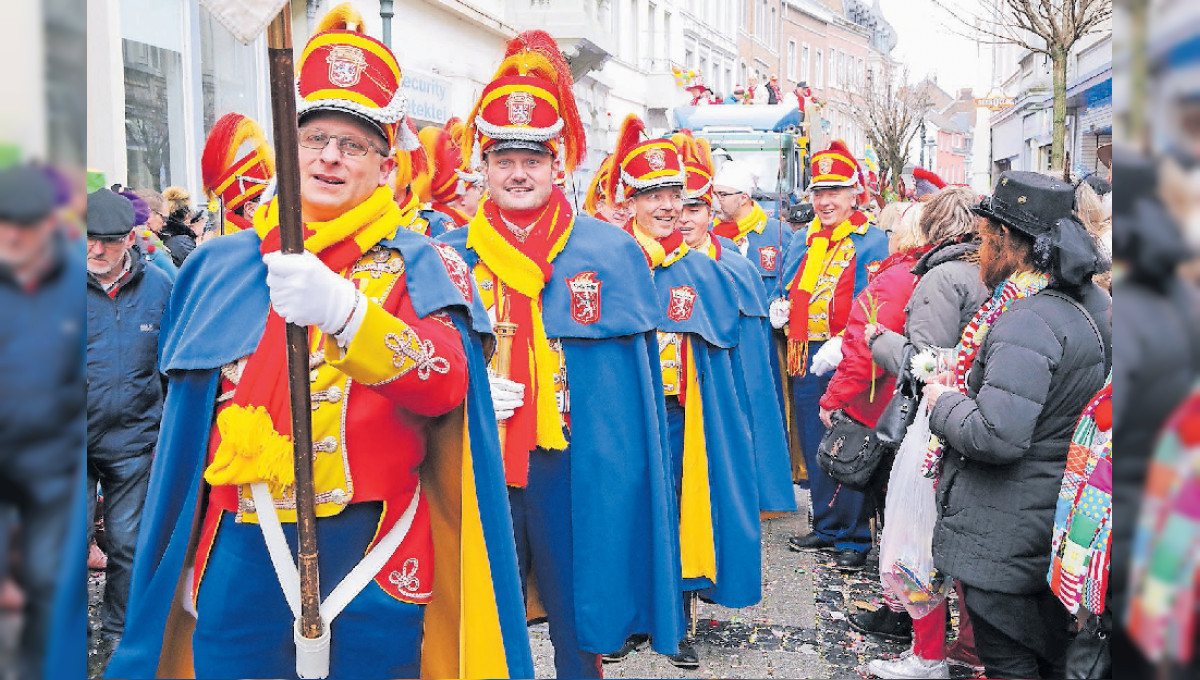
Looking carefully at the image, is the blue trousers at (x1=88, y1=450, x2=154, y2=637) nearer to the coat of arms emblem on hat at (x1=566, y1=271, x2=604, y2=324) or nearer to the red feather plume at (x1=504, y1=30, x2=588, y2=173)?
the coat of arms emblem on hat at (x1=566, y1=271, x2=604, y2=324)

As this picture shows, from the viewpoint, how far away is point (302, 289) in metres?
2.00

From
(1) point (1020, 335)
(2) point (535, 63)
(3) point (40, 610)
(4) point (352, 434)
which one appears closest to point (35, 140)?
(3) point (40, 610)

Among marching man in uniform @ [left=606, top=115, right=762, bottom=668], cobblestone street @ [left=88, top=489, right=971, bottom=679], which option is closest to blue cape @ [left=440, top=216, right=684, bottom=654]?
marching man in uniform @ [left=606, top=115, right=762, bottom=668]

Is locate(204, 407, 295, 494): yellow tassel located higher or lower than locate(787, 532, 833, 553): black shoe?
higher

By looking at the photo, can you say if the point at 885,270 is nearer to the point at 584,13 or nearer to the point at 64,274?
the point at 64,274

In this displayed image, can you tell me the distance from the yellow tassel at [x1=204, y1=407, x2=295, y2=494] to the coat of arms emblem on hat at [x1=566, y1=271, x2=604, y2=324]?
169 cm

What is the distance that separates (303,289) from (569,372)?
194 cm

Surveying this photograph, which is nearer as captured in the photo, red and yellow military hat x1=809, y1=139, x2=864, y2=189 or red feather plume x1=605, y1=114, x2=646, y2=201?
red feather plume x1=605, y1=114, x2=646, y2=201

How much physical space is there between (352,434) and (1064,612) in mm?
2388

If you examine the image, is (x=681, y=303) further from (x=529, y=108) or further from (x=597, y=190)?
(x=529, y=108)

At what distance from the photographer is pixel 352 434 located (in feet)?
8.00

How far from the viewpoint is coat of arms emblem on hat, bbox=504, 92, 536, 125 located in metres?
3.79

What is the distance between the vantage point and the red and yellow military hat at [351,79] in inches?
98.3

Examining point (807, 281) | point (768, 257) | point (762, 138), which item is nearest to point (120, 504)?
point (807, 281)
